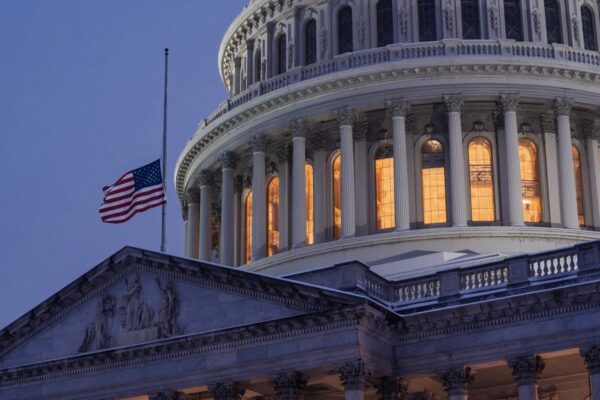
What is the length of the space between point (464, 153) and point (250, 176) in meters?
11.8

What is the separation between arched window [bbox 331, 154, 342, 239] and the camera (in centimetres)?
5591

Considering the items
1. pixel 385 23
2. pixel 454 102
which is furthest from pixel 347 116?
pixel 385 23

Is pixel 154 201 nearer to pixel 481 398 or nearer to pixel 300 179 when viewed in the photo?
pixel 300 179

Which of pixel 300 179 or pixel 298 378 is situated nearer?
pixel 298 378

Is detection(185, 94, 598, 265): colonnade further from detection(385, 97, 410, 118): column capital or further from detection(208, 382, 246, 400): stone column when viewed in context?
detection(208, 382, 246, 400): stone column

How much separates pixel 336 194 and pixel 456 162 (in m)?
5.95

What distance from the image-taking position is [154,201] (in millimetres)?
50719

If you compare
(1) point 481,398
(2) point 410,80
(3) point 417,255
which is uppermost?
(2) point 410,80

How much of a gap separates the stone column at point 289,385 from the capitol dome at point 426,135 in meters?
12.8

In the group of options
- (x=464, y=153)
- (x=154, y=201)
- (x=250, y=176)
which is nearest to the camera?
(x=154, y=201)

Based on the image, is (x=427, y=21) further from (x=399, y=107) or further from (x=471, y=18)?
(x=399, y=107)

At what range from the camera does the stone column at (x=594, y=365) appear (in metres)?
36.1

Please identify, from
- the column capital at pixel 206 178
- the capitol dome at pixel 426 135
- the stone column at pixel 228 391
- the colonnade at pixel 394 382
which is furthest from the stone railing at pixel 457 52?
the stone column at pixel 228 391

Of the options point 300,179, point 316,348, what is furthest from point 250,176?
point 316,348
